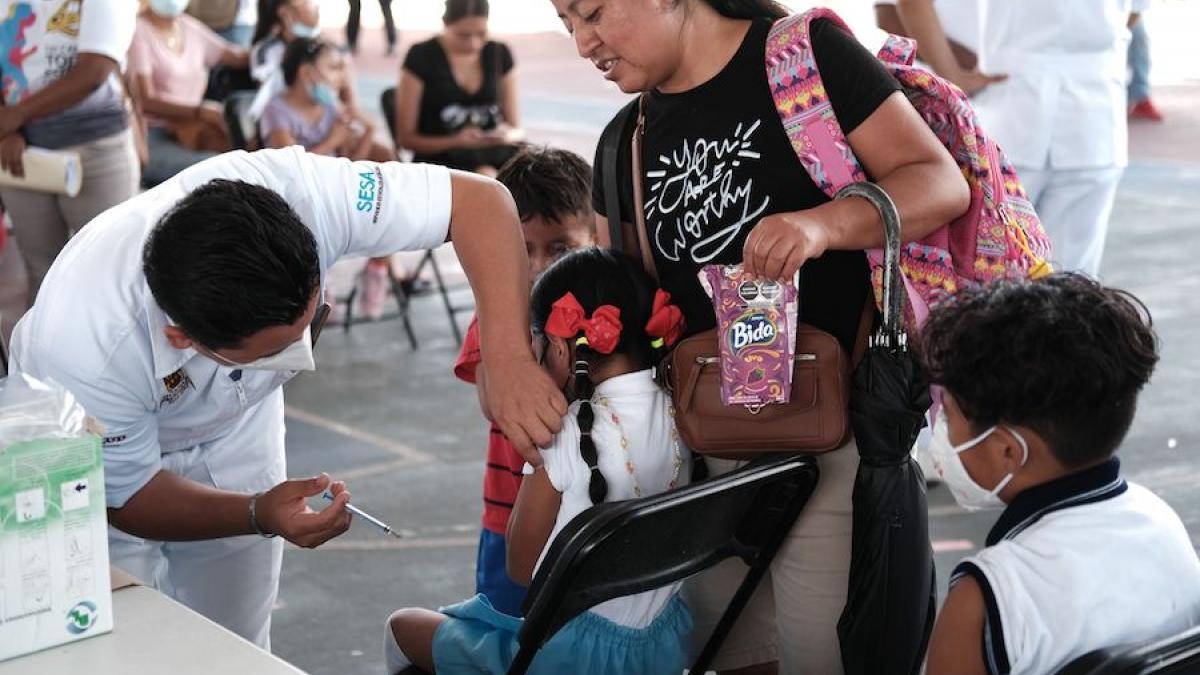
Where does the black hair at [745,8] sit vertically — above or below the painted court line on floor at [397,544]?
above

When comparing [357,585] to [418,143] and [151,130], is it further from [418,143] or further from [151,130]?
[151,130]

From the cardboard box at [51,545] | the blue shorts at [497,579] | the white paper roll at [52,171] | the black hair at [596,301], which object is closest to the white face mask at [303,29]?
the white paper roll at [52,171]

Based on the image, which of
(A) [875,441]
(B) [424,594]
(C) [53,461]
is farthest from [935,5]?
(C) [53,461]

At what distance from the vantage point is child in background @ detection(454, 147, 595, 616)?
267 cm

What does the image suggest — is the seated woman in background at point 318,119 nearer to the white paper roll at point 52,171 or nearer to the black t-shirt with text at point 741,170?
the white paper roll at point 52,171

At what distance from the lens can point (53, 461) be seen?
5.68 ft

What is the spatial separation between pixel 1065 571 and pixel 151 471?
1324 millimetres

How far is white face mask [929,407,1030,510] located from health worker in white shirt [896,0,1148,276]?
229 centimetres

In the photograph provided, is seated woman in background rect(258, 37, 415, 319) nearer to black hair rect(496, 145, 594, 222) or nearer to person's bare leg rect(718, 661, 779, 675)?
black hair rect(496, 145, 594, 222)

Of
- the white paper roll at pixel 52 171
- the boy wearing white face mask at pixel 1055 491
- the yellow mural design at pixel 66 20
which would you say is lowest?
the white paper roll at pixel 52 171

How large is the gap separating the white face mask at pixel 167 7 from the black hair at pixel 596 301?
4.56 m

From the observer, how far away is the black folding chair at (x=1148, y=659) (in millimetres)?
1461

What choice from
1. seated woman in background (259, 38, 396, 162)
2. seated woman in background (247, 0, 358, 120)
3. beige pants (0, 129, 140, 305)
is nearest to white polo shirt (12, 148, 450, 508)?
beige pants (0, 129, 140, 305)

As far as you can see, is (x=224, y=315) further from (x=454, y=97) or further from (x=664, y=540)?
(x=454, y=97)
